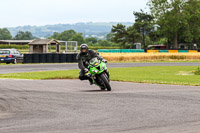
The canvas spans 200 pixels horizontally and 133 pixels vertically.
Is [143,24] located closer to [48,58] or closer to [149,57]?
[149,57]

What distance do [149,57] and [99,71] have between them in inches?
1402

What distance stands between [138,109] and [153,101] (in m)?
1.40

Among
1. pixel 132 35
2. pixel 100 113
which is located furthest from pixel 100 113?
pixel 132 35

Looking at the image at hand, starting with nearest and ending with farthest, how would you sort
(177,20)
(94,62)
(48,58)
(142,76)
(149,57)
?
1. (94,62)
2. (142,76)
3. (48,58)
4. (149,57)
5. (177,20)

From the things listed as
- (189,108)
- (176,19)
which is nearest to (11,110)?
(189,108)

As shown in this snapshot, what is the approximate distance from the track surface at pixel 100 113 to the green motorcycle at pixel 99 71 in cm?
136

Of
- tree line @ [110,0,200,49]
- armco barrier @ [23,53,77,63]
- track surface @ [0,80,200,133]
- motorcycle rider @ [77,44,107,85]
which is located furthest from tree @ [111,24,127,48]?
track surface @ [0,80,200,133]

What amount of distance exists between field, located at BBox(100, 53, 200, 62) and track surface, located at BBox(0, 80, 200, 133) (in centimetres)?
3349

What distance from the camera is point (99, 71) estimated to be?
13.2 meters

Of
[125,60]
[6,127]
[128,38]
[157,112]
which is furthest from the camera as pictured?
[128,38]

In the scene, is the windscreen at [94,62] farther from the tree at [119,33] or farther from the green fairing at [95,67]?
the tree at [119,33]

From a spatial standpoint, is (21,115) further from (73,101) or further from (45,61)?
(45,61)

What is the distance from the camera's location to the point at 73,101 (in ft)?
34.9

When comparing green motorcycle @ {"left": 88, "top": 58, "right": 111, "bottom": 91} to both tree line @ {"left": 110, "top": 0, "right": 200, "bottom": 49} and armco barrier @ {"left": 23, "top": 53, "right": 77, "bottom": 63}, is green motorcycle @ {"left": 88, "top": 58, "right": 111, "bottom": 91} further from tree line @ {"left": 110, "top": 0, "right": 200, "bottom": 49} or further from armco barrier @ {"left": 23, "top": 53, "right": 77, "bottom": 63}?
tree line @ {"left": 110, "top": 0, "right": 200, "bottom": 49}
